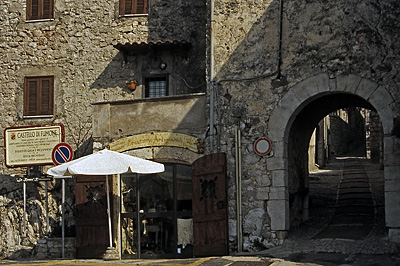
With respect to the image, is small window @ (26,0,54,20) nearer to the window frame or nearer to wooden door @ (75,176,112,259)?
the window frame

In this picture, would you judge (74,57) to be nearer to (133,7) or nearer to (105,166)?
(133,7)

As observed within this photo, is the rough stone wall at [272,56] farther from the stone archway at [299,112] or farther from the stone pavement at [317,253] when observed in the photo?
the stone pavement at [317,253]

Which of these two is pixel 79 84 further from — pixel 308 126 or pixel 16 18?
pixel 308 126

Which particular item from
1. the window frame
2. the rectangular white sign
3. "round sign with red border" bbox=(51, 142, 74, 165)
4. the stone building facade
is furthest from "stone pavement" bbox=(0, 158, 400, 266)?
the window frame

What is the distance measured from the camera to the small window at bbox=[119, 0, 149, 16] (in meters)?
15.4

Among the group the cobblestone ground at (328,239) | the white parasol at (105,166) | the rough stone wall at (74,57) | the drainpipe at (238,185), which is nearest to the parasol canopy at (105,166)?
the white parasol at (105,166)

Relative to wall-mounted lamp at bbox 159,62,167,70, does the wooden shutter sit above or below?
above

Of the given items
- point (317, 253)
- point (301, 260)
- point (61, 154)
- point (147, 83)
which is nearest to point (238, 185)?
point (317, 253)

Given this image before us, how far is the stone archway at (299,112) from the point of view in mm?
10945

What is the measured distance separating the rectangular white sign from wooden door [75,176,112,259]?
85.6 inches

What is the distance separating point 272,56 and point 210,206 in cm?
335

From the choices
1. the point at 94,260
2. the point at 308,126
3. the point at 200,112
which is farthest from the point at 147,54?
the point at 94,260

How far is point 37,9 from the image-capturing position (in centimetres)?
1612

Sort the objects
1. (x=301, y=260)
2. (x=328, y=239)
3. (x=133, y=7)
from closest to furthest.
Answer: (x=301, y=260) < (x=328, y=239) < (x=133, y=7)
